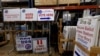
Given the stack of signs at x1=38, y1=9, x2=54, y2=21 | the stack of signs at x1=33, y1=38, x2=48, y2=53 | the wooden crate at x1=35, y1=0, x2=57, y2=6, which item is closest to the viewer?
the stack of signs at x1=38, y1=9, x2=54, y2=21

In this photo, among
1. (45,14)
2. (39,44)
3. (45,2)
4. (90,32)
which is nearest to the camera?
(90,32)

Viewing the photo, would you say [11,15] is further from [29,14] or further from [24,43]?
[24,43]

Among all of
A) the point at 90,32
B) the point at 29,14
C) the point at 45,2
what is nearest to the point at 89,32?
the point at 90,32

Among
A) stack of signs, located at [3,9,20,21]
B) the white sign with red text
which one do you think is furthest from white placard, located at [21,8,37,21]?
the white sign with red text

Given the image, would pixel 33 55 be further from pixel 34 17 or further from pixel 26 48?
pixel 34 17

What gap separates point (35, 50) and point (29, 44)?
0.79 ft

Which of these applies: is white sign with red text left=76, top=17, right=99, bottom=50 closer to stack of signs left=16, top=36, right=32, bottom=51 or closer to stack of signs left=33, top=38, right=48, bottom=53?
stack of signs left=33, top=38, right=48, bottom=53

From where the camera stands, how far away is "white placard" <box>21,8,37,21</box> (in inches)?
162

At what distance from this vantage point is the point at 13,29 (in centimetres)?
456

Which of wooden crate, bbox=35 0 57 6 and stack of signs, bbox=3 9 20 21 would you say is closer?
stack of signs, bbox=3 9 20 21

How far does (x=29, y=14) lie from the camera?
13.5 feet

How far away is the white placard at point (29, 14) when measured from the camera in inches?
162

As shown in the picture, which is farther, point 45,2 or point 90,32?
point 45,2

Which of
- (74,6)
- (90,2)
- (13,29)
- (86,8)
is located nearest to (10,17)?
(13,29)
